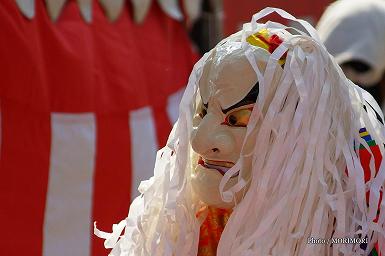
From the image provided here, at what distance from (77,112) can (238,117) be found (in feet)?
2.75

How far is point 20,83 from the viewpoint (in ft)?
6.01

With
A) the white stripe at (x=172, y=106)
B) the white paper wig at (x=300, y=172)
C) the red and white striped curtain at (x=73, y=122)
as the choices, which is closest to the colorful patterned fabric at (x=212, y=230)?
the white paper wig at (x=300, y=172)

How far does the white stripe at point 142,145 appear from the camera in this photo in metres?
2.02

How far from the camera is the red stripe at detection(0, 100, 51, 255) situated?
179 cm

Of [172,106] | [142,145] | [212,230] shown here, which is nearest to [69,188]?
[142,145]

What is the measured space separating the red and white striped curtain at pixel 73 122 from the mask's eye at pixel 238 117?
0.75 metres

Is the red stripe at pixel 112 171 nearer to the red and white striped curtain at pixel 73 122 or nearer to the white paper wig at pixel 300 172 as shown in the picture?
the red and white striped curtain at pixel 73 122

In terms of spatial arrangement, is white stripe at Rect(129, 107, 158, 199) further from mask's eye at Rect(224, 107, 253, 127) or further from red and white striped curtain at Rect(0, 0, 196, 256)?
mask's eye at Rect(224, 107, 253, 127)

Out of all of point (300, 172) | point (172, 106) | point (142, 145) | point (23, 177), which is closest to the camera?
point (300, 172)

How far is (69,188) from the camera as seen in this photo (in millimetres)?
1908

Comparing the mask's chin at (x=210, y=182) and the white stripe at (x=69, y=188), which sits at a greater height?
the mask's chin at (x=210, y=182)

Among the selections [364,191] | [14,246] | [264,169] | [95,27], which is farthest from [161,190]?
[95,27]

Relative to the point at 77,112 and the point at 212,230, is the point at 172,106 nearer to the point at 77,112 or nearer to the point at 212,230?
the point at 77,112

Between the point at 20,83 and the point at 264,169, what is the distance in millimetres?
831
